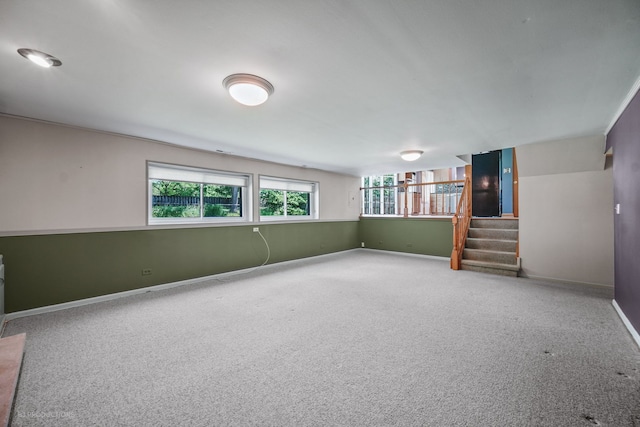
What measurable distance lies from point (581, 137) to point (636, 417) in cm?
410

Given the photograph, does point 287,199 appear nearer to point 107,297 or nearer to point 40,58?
point 107,297

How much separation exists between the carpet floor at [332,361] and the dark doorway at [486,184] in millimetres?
A: 4544

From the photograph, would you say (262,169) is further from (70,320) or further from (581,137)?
(581,137)

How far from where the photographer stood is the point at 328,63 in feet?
6.73

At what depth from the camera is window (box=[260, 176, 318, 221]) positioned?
6.04 meters

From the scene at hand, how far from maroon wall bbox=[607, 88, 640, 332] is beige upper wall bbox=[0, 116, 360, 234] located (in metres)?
5.77

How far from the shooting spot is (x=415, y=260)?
6.65 m

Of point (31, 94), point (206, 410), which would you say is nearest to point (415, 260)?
point (206, 410)

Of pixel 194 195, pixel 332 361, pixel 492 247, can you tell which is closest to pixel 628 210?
pixel 492 247

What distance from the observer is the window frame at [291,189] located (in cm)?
590

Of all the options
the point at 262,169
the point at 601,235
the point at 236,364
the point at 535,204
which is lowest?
the point at 236,364

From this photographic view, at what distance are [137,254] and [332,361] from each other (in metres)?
3.52

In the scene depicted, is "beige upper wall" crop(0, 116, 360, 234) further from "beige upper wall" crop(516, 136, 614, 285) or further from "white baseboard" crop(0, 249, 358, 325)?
"beige upper wall" crop(516, 136, 614, 285)

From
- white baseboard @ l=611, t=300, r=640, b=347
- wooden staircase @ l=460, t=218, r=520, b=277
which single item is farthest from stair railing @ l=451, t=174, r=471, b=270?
white baseboard @ l=611, t=300, r=640, b=347
